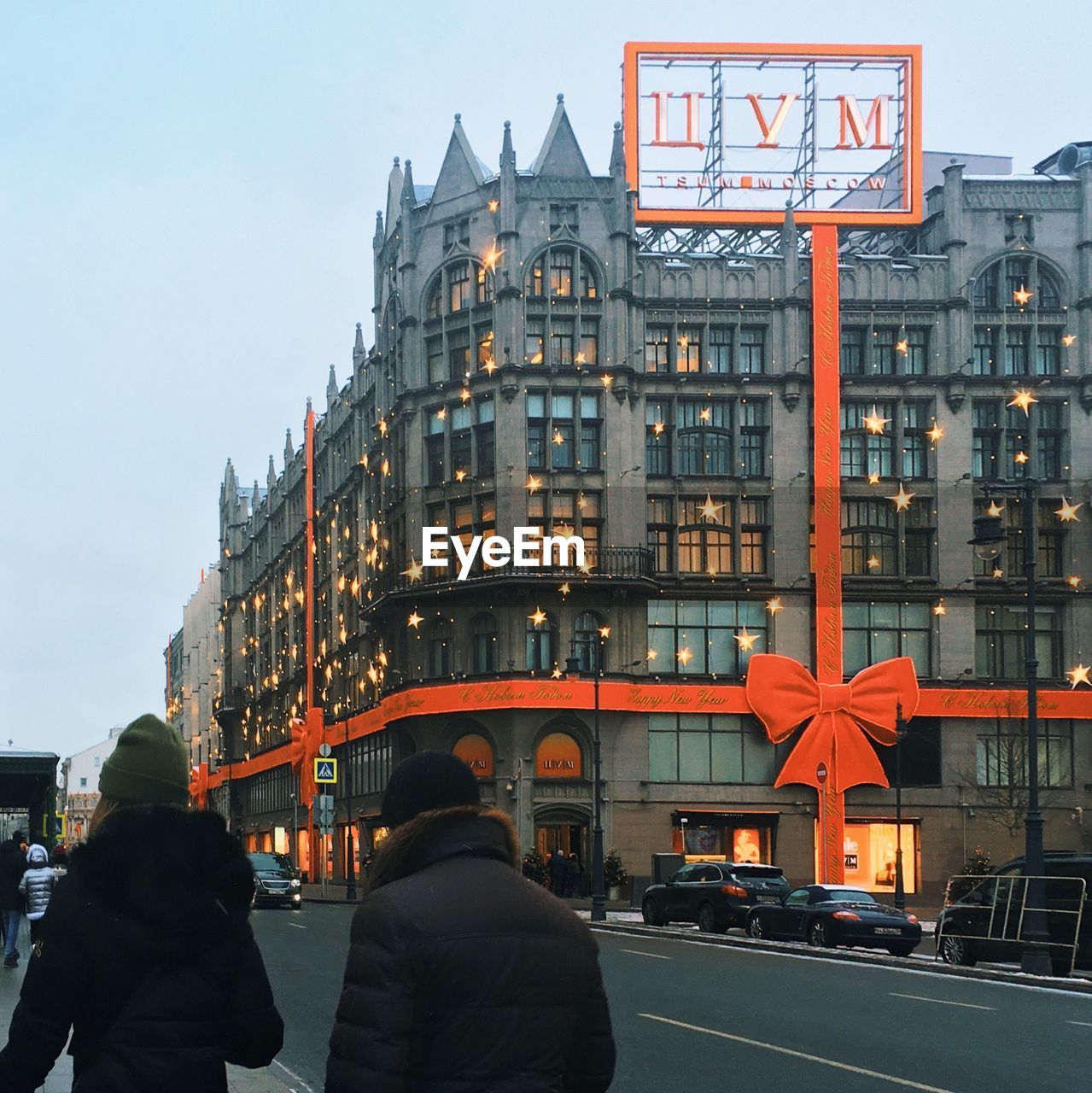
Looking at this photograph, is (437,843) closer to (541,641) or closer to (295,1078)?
(295,1078)

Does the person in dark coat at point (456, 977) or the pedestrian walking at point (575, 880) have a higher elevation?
the person in dark coat at point (456, 977)

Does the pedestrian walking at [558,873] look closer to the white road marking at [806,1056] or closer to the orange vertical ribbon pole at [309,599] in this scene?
the orange vertical ribbon pole at [309,599]

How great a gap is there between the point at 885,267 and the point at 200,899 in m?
57.5

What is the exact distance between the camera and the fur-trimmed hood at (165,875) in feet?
15.4

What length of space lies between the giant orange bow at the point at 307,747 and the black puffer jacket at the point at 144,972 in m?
75.4

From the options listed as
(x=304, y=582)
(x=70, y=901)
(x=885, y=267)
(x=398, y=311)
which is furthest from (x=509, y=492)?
(x=70, y=901)

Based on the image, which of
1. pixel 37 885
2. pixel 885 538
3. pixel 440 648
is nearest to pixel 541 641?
pixel 440 648

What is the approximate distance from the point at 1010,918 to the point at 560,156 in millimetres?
41488

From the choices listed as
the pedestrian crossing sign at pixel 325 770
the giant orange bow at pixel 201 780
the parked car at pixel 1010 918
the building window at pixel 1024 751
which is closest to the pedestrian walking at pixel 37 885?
the parked car at pixel 1010 918

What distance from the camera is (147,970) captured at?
15.5 ft

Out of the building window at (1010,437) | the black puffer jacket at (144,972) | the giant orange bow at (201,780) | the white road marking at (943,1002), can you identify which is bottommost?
the giant orange bow at (201,780)

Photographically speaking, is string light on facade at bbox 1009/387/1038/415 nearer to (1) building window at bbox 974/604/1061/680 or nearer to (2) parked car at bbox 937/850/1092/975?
(1) building window at bbox 974/604/1061/680

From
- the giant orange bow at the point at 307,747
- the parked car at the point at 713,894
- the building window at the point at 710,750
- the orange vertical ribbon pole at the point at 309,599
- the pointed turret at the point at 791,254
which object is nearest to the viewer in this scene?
the parked car at the point at 713,894

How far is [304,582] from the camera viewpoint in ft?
287
